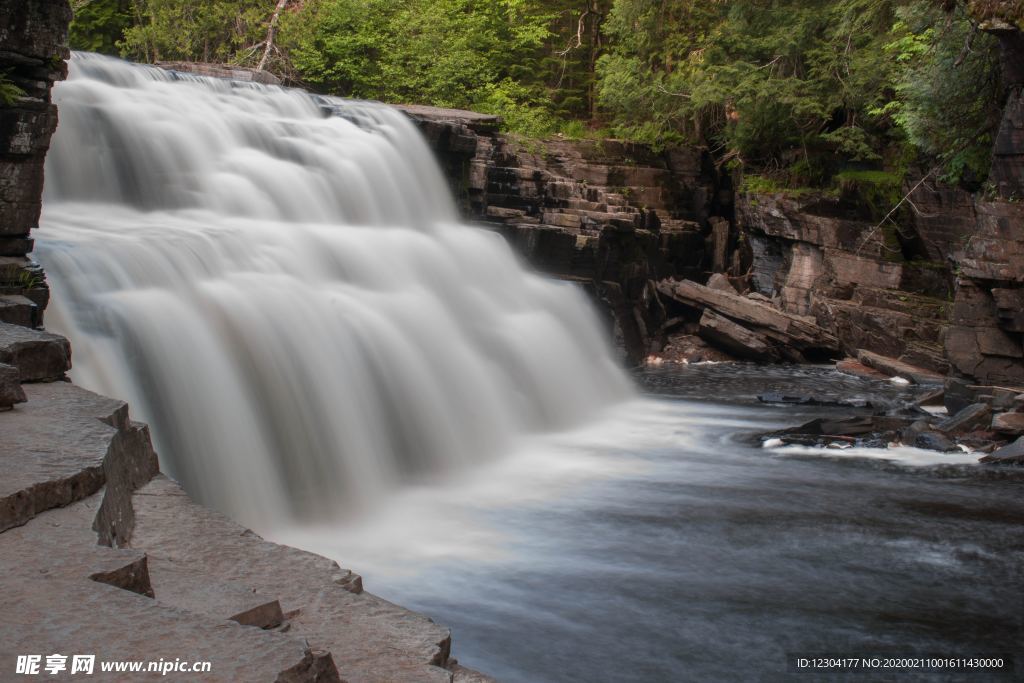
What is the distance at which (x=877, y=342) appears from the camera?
60.7 feet

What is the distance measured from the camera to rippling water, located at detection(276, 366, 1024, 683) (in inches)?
238

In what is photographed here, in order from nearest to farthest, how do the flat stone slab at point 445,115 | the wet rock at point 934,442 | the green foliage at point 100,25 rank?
the wet rock at point 934,442, the flat stone slab at point 445,115, the green foliage at point 100,25

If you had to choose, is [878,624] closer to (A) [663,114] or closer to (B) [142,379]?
(B) [142,379]

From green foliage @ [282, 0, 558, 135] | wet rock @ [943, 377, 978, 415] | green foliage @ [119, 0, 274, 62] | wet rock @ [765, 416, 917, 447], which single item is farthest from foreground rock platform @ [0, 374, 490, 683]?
green foliage @ [119, 0, 274, 62]

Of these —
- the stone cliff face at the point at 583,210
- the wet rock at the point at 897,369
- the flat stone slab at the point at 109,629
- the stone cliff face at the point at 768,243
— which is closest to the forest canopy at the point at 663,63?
the stone cliff face at the point at 768,243

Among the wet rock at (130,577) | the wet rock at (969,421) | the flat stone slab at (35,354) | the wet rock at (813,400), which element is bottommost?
the wet rock at (813,400)

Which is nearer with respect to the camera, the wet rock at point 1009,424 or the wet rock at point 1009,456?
the wet rock at point 1009,456

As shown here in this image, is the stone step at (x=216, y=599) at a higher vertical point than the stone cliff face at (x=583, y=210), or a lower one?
higher

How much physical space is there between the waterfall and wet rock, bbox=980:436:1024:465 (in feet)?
17.3

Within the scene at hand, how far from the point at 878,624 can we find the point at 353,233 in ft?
31.3

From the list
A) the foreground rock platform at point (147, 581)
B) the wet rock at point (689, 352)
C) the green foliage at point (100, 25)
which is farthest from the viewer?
the green foliage at point (100, 25)

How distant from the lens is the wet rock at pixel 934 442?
11.6 m

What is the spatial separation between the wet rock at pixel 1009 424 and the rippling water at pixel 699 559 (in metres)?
1.08

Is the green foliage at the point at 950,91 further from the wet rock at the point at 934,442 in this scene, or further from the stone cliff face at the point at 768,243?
the wet rock at the point at 934,442
